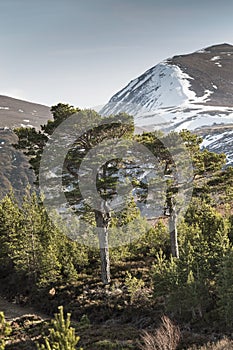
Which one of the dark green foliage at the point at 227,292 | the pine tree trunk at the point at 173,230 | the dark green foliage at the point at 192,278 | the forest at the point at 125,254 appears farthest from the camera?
the pine tree trunk at the point at 173,230

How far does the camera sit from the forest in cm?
→ 1803

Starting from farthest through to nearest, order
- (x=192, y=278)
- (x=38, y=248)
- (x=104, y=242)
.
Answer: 1. (x=38, y=248)
2. (x=104, y=242)
3. (x=192, y=278)

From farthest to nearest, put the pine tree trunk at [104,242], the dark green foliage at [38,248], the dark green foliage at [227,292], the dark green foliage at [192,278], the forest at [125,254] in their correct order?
the dark green foliage at [38,248], the pine tree trunk at [104,242], the dark green foliage at [192,278], the forest at [125,254], the dark green foliage at [227,292]

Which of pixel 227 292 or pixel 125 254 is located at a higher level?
pixel 227 292

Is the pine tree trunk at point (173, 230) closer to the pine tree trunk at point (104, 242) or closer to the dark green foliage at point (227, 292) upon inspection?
the pine tree trunk at point (104, 242)

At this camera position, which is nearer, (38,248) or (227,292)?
(227,292)

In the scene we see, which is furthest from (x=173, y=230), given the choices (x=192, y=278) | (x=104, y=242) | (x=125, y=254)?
(x=192, y=278)

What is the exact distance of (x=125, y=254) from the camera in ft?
91.1

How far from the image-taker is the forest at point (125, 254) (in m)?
18.0

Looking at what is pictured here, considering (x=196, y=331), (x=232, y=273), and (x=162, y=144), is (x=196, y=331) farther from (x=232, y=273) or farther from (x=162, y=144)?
(x=162, y=144)

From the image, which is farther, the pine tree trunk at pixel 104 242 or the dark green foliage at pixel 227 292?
the pine tree trunk at pixel 104 242

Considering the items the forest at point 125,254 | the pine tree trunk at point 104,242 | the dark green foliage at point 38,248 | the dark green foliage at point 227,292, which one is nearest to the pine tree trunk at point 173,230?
the forest at point 125,254

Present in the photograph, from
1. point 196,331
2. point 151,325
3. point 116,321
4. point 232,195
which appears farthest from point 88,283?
point 232,195

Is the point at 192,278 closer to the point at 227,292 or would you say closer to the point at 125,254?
the point at 227,292
